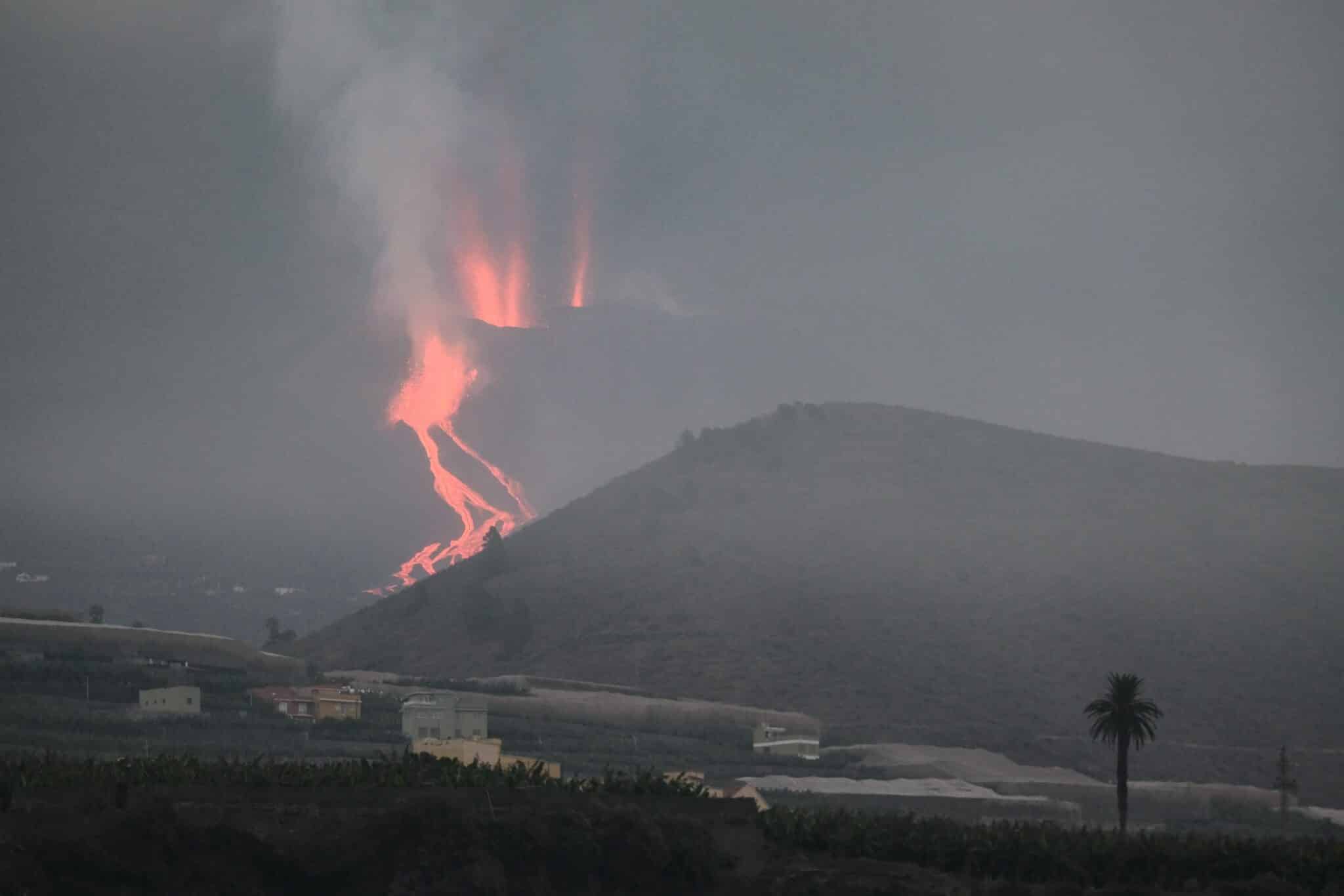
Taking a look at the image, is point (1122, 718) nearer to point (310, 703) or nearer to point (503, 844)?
point (503, 844)

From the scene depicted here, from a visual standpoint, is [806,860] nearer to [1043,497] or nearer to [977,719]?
[977,719]

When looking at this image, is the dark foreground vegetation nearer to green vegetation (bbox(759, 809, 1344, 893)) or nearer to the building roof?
green vegetation (bbox(759, 809, 1344, 893))

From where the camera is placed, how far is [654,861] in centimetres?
3653

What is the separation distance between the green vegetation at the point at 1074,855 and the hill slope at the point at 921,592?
65.3 m

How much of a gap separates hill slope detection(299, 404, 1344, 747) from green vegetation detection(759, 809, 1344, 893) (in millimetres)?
65300

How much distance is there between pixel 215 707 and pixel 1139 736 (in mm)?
48527

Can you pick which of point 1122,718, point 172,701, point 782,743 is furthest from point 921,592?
point 1122,718

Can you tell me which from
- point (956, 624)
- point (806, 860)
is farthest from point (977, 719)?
point (806, 860)

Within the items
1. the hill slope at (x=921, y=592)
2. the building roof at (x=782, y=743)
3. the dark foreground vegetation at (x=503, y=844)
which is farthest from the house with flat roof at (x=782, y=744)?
the dark foreground vegetation at (x=503, y=844)

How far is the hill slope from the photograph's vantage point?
398 feet

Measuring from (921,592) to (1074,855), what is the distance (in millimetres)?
105727

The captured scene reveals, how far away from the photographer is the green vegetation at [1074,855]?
4081 centimetres

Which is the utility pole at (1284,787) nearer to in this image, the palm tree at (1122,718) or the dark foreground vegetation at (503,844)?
the palm tree at (1122,718)

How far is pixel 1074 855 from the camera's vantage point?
4147cm
